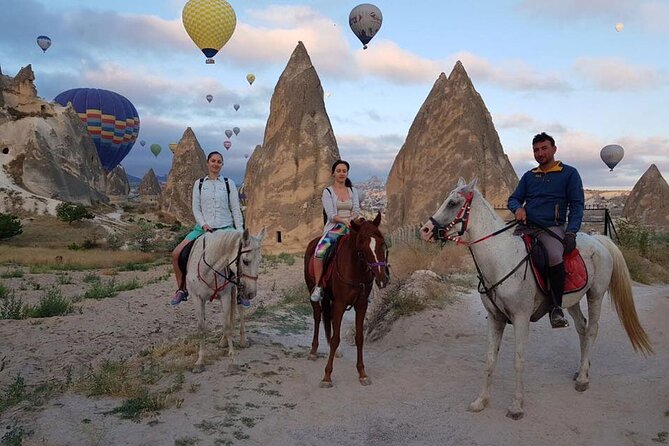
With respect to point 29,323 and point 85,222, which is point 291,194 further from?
point 29,323

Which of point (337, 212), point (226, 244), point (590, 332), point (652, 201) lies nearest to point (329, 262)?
point (337, 212)

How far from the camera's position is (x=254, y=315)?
9898 mm

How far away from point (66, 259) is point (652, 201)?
1614 inches

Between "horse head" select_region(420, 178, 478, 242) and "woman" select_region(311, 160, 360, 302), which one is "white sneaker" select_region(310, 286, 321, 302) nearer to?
"woman" select_region(311, 160, 360, 302)

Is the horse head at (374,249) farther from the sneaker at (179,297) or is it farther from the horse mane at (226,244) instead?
the sneaker at (179,297)

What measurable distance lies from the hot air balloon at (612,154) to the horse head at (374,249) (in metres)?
33.0

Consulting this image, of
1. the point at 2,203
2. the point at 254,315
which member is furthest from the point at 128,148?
the point at 254,315

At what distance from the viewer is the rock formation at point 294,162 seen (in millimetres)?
26000

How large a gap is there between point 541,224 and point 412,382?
94.4 inches

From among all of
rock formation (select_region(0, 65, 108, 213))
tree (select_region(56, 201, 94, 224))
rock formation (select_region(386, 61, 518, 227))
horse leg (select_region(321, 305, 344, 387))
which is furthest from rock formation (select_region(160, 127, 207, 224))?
horse leg (select_region(321, 305, 344, 387))

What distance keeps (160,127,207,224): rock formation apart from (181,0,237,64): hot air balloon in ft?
93.0

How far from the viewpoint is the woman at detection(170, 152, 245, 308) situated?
682cm

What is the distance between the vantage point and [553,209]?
5426 millimetres

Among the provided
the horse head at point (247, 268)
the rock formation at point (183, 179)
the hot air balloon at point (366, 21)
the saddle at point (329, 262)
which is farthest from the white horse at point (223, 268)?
the rock formation at point (183, 179)
